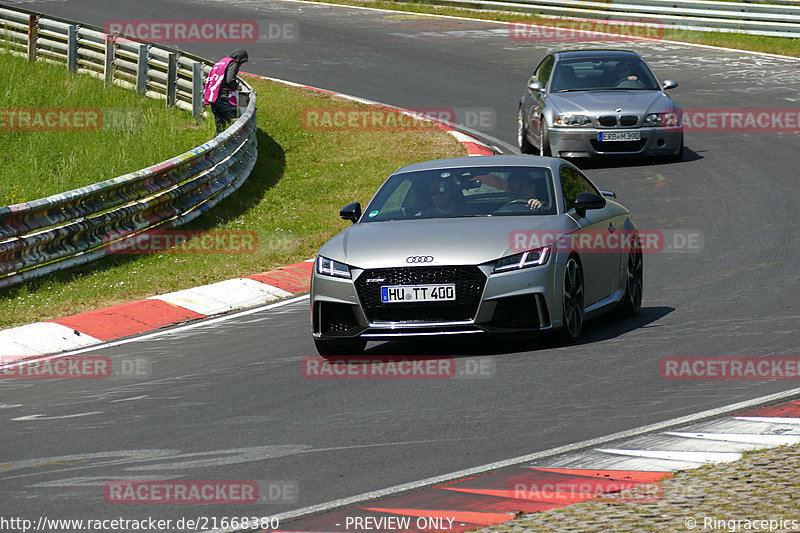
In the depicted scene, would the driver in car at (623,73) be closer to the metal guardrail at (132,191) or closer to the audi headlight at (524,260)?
the metal guardrail at (132,191)

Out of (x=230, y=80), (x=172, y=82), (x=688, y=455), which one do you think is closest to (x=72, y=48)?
(x=172, y=82)

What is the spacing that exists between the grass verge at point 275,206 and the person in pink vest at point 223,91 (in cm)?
88

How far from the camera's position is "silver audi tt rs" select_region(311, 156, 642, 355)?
9320 mm

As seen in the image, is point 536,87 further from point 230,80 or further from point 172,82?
point 172,82

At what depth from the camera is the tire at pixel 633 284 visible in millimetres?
11094

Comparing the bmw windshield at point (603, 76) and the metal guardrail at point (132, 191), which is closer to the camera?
the metal guardrail at point (132, 191)

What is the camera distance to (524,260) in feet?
30.9

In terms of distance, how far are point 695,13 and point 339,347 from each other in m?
26.5

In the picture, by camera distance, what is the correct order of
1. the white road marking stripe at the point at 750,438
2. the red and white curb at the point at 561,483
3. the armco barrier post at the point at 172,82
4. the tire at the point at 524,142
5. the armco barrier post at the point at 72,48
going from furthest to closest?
the armco barrier post at the point at 72,48 < the armco barrier post at the point at 172,82 < the tire at the point at 524,142 < the white road marking stripe at the point at 750,438 < the red and white curb at the point at 561,483

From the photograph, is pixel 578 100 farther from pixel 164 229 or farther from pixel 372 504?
pixel 372 504

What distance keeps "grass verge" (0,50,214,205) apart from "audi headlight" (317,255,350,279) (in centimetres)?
847

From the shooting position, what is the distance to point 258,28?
37.3 meters

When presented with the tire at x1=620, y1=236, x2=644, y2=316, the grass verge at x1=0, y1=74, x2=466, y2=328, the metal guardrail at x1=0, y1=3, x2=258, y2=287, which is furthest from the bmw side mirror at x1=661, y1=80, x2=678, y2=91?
the tire at x1=620, y1=236, x2=644, y2=316

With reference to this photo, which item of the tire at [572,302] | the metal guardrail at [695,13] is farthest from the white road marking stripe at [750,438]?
the metal guardrail at [695,13]
